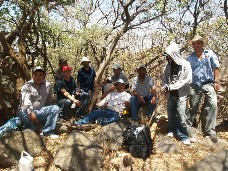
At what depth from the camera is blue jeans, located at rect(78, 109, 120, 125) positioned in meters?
6.83

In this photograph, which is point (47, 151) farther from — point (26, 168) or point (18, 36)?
point (18, 36)

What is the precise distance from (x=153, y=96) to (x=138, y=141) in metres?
1.70

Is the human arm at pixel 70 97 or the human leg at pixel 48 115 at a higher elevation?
the human arm at pixel 70 97

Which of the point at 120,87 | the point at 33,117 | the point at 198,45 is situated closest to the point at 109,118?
the point at 120,87

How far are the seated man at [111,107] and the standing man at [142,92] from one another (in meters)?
0.22

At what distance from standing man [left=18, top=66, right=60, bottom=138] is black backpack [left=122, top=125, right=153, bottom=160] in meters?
1.61

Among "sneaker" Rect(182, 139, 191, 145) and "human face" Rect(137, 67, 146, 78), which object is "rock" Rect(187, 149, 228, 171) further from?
A: "human face" Rect(137, 67, 146, 78)

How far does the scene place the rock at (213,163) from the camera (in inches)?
195

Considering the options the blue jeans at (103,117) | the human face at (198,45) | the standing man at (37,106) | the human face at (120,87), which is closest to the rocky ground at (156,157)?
the standing man at (37,106)

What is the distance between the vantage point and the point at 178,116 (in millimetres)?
5965

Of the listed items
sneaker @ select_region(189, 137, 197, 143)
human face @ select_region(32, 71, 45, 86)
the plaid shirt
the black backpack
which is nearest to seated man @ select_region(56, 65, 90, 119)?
the plaid shirt

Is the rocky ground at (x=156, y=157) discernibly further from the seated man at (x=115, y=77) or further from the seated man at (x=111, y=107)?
the seated man at (x=115, y=77)

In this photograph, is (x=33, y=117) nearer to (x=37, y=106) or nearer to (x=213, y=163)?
(x=37, y=106)

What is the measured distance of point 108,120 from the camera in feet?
22.5
